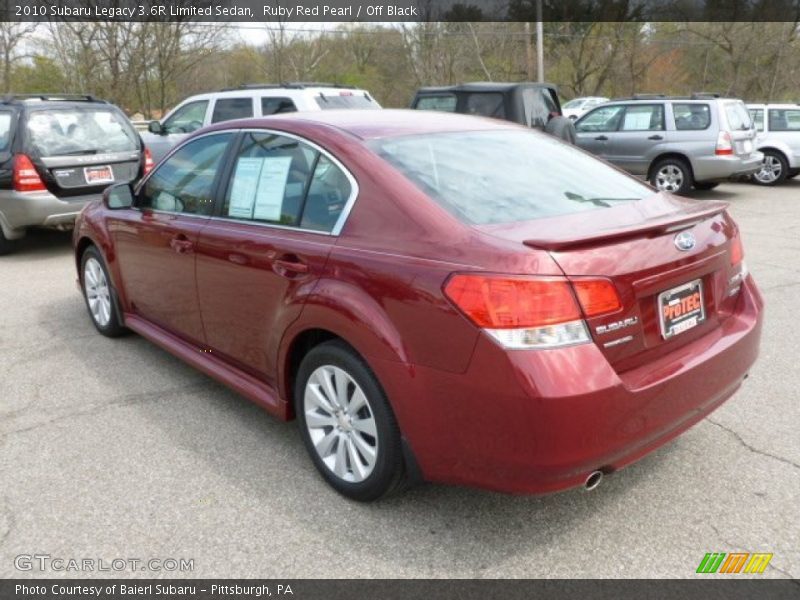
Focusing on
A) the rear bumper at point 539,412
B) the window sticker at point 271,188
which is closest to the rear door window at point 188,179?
the window sticker at point 271,188

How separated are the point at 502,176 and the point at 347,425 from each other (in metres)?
1.27

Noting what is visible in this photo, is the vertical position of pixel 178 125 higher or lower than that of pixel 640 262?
higher

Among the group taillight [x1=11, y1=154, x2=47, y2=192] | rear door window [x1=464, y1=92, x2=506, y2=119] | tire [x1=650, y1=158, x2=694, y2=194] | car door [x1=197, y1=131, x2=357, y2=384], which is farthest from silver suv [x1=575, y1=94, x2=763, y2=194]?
car door [x1=197, y1=131, x2=357, y2=384]

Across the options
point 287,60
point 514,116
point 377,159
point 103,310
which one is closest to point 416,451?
point 377,159

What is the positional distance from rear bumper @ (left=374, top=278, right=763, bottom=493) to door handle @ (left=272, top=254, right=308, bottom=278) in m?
0.61

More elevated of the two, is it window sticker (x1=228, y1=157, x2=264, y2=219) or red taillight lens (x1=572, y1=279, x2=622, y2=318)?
window sticker (x1=228, y1=157, x2=264, y2=219)

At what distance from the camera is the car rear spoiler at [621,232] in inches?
92.7

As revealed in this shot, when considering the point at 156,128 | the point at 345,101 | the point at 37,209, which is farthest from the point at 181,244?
the point at 156,128

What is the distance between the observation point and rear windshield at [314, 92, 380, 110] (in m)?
9.48

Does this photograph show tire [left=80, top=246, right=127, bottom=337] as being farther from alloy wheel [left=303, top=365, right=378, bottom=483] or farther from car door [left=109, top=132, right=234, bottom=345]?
alloy wheel [left=303, top=365, right=378, bottom=483]

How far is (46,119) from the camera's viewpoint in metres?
7.94

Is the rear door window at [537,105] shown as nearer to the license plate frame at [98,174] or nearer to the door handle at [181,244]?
the license plate frame at [98,174]

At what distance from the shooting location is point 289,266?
9.82 ft

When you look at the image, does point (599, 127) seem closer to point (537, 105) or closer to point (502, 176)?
point (537, 105)
